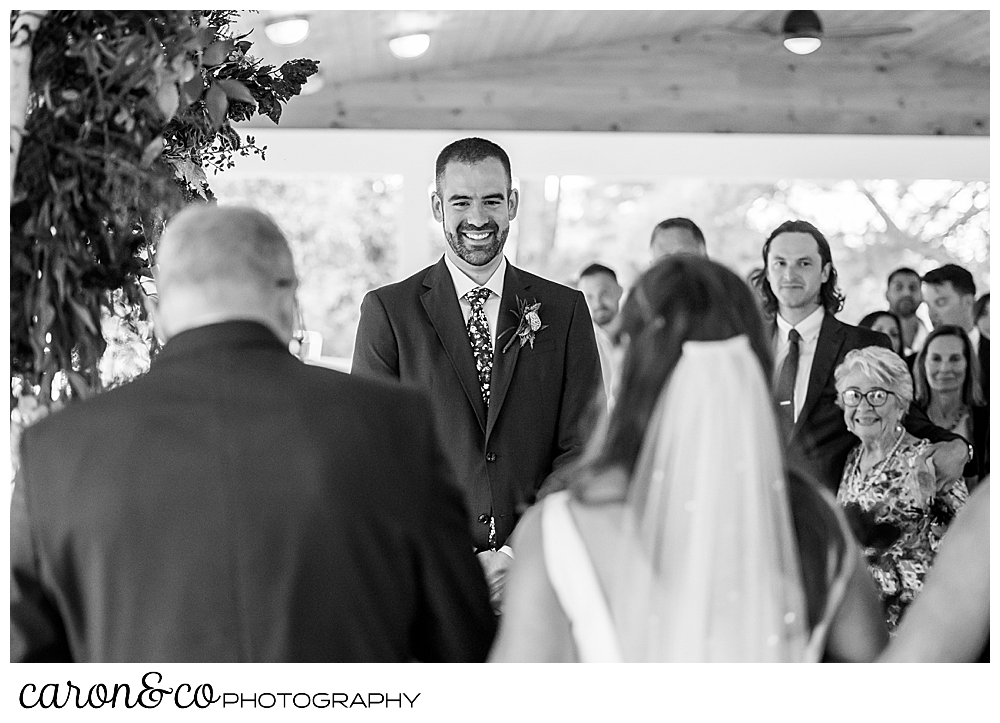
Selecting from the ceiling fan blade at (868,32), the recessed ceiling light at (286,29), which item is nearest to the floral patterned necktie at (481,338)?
the recessed ceiling light at (286,29)

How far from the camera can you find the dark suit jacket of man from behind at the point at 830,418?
3135 millimetres

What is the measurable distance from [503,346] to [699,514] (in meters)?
1.15

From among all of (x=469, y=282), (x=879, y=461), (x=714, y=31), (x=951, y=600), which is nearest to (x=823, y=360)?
(x=879, y=461)

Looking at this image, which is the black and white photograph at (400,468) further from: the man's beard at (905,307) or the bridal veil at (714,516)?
the man's beard at (905,307)

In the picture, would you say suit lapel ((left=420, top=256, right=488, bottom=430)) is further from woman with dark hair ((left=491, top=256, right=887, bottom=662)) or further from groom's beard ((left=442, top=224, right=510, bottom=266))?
woman with dark hair ((left=491, top=256, right=887, bottom=662))

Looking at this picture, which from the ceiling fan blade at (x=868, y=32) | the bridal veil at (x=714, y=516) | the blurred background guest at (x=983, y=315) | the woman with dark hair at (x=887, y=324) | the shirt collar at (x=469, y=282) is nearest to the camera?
the bridal veil at (x=714, y=516)

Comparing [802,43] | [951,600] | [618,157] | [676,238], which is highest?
[802,43]

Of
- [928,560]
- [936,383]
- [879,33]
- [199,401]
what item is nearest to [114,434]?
[199,401]

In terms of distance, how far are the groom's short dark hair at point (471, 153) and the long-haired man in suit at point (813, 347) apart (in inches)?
39.3

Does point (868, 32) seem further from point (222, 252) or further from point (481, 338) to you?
point (222, 252)

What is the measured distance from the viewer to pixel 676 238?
13.3 feet

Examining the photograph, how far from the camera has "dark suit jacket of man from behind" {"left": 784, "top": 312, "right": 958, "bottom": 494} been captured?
313cm

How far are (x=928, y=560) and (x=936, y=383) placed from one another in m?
1.48
